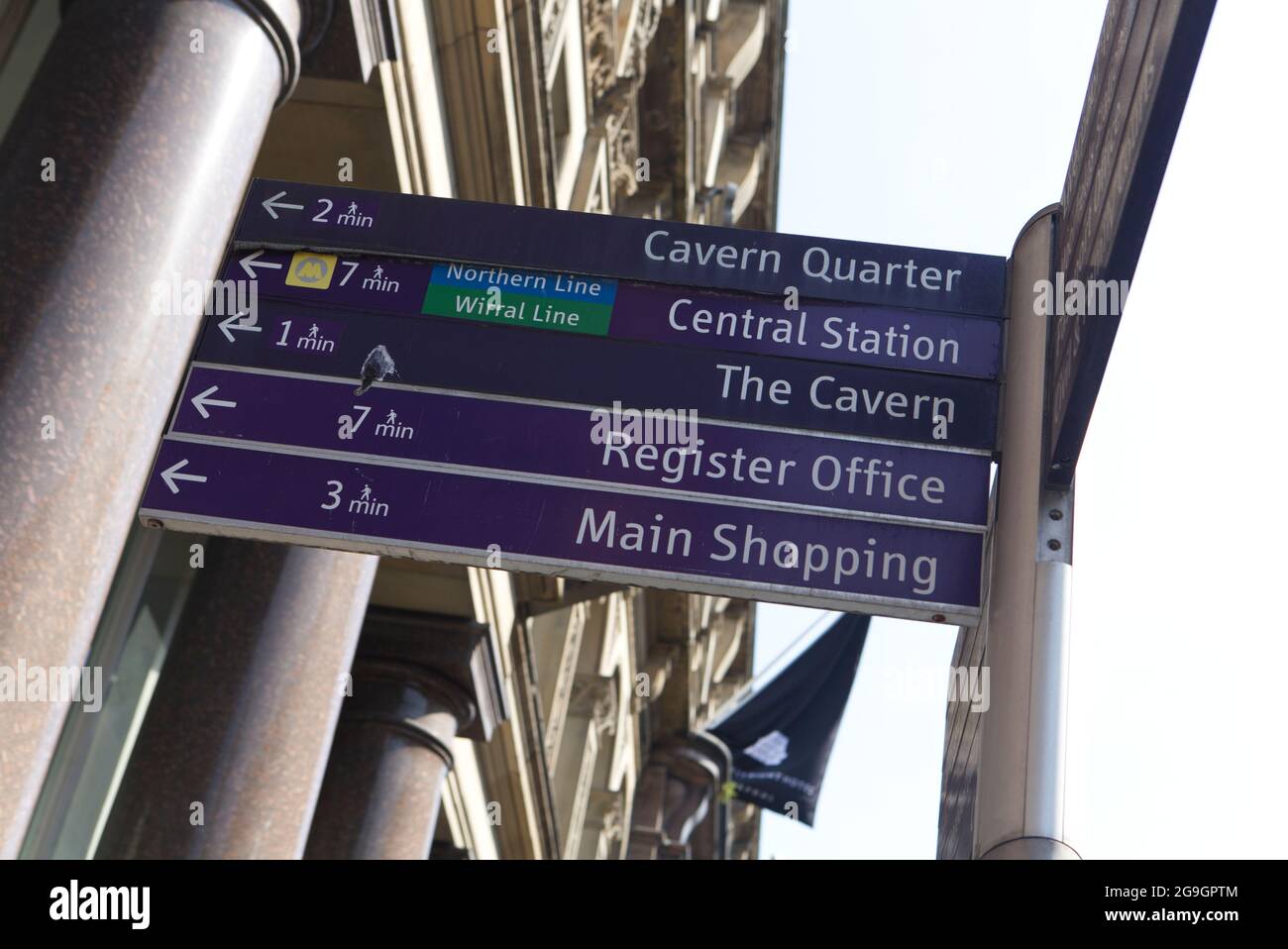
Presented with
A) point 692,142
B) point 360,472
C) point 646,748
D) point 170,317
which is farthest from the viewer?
point 646,748

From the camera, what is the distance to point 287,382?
13.2 ft

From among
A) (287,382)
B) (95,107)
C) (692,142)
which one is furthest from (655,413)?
(692,142)

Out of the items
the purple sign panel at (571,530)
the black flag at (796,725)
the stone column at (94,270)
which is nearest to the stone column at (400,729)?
the stone column at (94,270)

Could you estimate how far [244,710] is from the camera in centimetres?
647

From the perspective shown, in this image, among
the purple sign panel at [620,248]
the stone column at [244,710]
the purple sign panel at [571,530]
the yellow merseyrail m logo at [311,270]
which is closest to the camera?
the purple sign panel at [571,530]

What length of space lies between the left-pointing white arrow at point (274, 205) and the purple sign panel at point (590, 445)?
2.28 feet

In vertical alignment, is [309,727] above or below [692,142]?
below

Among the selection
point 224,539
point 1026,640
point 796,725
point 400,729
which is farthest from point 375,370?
point 796,725

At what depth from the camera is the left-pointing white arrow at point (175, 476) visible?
12.5ft

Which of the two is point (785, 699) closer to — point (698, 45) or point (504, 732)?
point (504, 732)

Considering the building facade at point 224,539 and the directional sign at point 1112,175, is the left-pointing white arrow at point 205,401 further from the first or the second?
the directional sign at point 1112,175

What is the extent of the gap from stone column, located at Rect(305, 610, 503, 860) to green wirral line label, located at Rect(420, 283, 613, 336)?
5.19 meters
